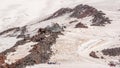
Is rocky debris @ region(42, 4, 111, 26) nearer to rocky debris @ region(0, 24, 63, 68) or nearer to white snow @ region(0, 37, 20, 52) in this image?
rocky debris @ region(0, 24, 63, 68)

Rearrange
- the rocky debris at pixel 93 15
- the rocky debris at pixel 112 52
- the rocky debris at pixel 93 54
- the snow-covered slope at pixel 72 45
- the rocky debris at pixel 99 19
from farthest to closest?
the rocky debris at pixel 93 15
the rocky debris at pixel 99 19
the rocky debris at pixel 112 52
the rocky debris at pixel 93 54
the snow-covered slope at pixel 72 45

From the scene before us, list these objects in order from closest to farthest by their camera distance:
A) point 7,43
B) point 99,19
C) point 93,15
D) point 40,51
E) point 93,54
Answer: point 40,51 < point 93,54 < point 7,43 < point 99,19 < point 93,15

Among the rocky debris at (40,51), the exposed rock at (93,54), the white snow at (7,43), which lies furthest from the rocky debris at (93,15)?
the exposed rock at (93,54)

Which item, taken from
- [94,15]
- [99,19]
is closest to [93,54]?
[99,19]

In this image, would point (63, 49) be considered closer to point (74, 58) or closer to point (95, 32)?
point (74, 58)

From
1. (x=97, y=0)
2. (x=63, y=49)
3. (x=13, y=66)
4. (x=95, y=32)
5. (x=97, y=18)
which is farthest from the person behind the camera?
(x=97, y=0)

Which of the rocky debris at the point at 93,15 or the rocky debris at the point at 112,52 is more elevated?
the rocky debris at the point at 93,15

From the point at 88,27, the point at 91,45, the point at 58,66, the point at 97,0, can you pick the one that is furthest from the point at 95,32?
the point at 97,0

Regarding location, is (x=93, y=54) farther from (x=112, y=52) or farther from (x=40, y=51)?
(x=40, y=51)

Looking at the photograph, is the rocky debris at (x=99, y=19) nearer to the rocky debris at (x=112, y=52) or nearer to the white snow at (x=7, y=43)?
the white snow at (x=7, y=43)

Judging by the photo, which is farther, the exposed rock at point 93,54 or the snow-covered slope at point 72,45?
the exposed rock at point 93,54

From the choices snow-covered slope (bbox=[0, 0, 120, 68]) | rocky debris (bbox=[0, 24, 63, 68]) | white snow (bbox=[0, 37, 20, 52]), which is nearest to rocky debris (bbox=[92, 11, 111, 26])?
snow-covered slope (bbox=[0, 0, 120, 68])
